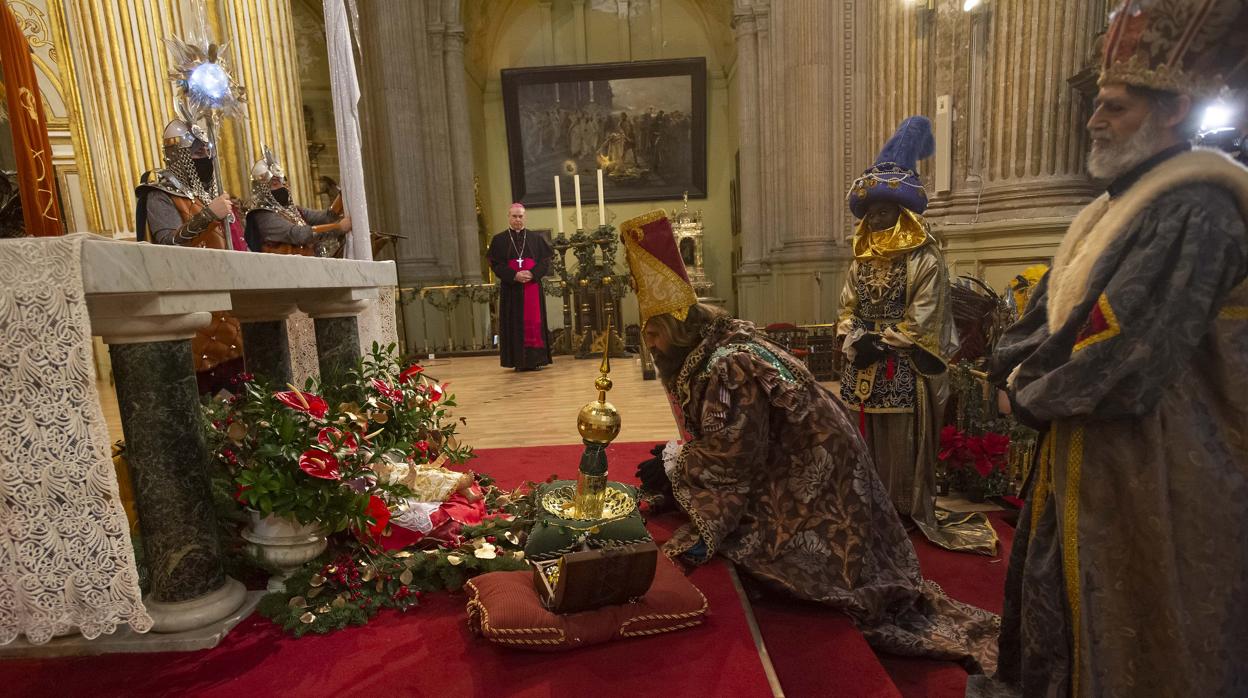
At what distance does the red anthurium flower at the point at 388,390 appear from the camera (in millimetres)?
2705

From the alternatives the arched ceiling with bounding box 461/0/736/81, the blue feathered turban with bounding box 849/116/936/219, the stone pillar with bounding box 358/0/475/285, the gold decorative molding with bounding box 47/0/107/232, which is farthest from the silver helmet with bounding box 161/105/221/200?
the arched ceiling with bounding box 461/0/736/81

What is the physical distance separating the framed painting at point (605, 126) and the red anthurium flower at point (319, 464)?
1194cm

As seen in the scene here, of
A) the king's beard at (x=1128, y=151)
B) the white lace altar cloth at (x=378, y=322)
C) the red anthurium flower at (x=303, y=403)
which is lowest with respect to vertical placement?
the red anthurium flower at (x=303, y=403)

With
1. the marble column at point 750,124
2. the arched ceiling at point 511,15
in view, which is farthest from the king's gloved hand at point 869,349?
the arched ceiling at point 511,15

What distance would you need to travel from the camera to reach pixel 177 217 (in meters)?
3.03

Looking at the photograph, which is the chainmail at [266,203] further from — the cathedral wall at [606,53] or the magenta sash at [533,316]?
the cathedral wall at [606,53]

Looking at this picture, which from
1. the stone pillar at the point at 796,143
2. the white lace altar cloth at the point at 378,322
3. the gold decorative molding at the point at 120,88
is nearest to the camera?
the white lace altar cloth at the point at 378,322

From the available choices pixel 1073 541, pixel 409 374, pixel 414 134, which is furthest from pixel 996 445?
pixel 414 134

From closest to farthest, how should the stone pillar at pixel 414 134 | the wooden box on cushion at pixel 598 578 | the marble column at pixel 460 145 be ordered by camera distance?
1. the wooden box on cushion at pixel 598 578
2. the stone pillar at pixel 414 134
3. the marble column at pixel 460 145

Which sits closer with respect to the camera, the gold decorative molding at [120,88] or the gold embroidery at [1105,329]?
the gold embroidery at [1105,329]

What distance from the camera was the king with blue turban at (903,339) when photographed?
2975mm

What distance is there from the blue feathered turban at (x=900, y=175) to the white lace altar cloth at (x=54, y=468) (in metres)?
3.13

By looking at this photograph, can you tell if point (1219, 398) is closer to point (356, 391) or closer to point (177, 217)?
point (356, 391)

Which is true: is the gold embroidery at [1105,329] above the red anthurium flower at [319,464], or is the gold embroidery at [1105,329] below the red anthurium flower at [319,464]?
above
